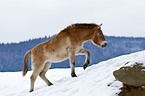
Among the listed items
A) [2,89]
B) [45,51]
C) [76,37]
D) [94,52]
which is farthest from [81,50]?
[94,52]

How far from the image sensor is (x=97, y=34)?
24.6ft

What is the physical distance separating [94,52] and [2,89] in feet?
67.6

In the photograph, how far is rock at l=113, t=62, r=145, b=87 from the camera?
4.88 metres

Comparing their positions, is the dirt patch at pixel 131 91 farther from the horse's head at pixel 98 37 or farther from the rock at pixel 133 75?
the horse's head at pixel 98 37

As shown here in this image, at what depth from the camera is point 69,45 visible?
24.0ft

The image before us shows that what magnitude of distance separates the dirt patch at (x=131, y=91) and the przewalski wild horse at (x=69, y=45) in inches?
103

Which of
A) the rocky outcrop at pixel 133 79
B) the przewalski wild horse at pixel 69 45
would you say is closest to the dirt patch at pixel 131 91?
the rocky outcrop at pixel 133 79

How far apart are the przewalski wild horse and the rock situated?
2587 mm

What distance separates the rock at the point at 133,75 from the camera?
16.0 feet

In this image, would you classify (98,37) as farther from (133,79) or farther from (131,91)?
(131,91)

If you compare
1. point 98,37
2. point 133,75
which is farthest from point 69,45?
point 133,75

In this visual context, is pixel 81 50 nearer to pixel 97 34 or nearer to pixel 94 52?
pixel 97 34

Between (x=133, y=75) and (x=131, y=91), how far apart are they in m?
0.41

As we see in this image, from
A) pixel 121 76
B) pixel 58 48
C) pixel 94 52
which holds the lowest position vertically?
pixel 94 52
